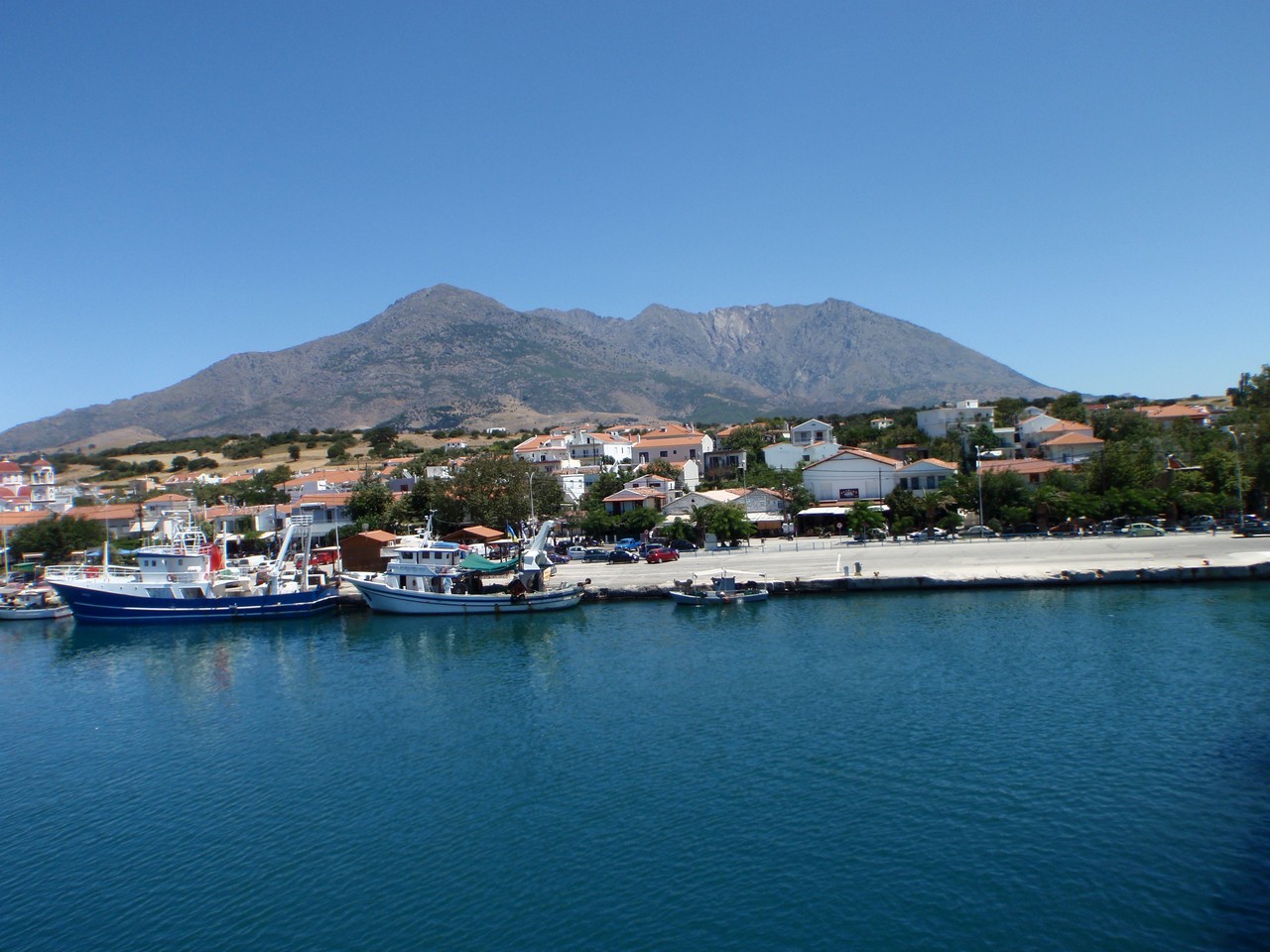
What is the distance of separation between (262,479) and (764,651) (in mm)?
69054

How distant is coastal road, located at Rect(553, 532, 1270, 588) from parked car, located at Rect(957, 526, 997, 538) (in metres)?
1.49

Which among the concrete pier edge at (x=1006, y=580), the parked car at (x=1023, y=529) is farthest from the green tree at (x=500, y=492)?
the parked car at (x=1023, y=529)

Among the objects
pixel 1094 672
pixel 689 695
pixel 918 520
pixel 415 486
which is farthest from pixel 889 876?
pixel 415 486

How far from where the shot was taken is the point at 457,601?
138 ft

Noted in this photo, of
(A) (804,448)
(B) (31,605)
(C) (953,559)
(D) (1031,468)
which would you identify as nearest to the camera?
(C) (953,559)

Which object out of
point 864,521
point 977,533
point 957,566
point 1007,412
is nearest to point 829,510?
point 864,521

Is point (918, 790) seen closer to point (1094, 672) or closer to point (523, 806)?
point (523, 806)

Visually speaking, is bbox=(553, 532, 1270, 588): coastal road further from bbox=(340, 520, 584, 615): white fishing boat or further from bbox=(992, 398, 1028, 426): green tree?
bbox=(992, 398, 1028, 426): green tree

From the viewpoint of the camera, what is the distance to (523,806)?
60.2 ft

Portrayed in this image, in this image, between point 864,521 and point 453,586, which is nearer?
point 453,586

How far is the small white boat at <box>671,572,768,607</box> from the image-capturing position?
127 ft

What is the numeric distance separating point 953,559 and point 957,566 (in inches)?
78.2

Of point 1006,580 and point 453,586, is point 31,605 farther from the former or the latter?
point 1006,580

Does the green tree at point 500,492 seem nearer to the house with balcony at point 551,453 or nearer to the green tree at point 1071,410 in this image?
the house with balcony at point 551,453
